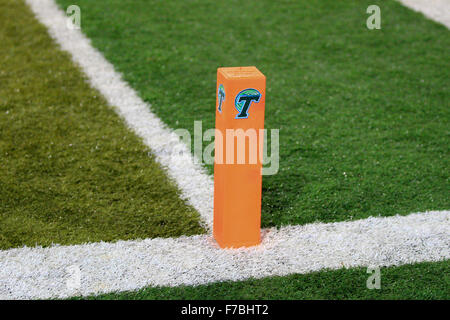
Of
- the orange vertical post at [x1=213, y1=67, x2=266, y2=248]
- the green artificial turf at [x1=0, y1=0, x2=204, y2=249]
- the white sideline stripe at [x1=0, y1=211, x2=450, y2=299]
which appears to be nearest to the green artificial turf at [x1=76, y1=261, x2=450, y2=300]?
the white sideline stripe at [x1=0, y1=211, x2=450, y2=299]

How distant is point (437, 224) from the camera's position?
4.27m

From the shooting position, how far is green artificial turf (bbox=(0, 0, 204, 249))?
4.21 meters

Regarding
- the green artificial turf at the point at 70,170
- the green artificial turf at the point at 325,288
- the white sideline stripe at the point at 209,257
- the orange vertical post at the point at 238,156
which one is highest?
the orange vertical post at the point at 238,156

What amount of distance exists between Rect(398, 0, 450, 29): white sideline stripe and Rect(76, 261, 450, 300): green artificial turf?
541cm

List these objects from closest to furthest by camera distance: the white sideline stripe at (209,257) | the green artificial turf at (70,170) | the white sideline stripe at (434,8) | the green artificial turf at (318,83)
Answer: the white sideline stripe at (209,257) → the green artificial turf at (70,170) → the green artificial turf at (318,83) → the white sideline stripe at (434,8)

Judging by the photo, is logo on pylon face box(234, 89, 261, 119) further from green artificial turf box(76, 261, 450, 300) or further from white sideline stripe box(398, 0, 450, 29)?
white sideline stripe box(398, 0, 450, 29)

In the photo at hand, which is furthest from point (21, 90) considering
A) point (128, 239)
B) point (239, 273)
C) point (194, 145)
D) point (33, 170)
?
point (239, 273)

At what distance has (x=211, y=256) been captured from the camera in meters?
3.88

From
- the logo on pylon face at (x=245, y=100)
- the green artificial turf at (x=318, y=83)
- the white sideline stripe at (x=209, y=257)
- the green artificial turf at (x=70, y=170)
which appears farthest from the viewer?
the green artificial turf at (x=318, y=83)

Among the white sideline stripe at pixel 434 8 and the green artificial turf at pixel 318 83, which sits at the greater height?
the white sideline stripe at pixel 434 8

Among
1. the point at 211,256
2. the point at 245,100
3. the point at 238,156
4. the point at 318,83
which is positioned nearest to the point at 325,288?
the point at 211,256

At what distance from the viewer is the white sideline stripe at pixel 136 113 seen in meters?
4.76

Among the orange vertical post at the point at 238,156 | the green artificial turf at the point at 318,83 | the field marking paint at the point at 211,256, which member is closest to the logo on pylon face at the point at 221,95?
the orange vertical post at the point at 238,156

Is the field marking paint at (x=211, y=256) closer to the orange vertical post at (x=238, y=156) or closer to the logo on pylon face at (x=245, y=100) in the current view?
the orange vertical post at (x=238, y=156)
